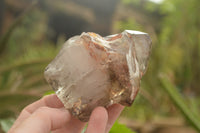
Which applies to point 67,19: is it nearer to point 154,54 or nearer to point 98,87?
point 154,54

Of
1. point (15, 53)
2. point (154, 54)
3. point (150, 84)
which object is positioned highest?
point (15, 53)

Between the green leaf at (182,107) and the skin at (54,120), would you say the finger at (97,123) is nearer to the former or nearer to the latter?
the skin at (54,120)

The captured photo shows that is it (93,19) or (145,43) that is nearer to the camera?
(145,43)

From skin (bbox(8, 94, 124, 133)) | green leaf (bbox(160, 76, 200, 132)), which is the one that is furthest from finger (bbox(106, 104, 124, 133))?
green leaf (bbox(160, 76, 200, 132))

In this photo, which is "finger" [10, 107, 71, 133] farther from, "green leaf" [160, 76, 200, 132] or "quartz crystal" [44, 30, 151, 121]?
"green leaf" [160, 76, 200, 132]

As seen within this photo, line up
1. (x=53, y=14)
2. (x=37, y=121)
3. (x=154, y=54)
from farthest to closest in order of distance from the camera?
(x=53, y=14)
(x=154, y=54)
(x=37, y=121)

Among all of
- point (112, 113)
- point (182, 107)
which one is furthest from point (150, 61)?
point (112, 113)

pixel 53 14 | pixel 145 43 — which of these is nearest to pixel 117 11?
A: pixel 53 14
